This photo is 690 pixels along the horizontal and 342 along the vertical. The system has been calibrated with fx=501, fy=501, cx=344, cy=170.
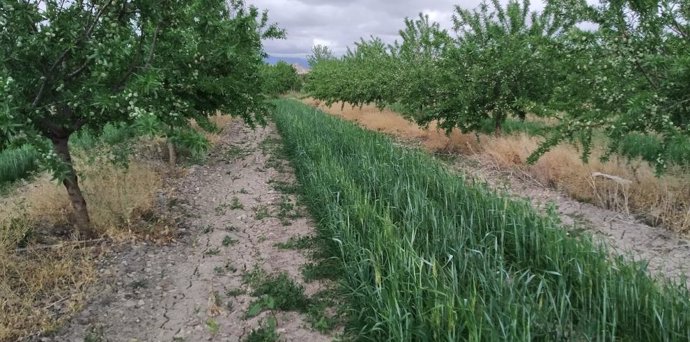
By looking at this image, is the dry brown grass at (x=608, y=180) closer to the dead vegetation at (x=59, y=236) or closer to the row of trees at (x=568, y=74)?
the row of trees at (x=568, y=74)

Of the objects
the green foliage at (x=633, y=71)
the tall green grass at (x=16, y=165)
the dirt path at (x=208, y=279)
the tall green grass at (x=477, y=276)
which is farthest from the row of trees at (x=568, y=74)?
the tall green grass at (x=16, y=165)

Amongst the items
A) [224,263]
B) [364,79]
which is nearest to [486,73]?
[224,263]

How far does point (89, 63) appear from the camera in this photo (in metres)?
4.46

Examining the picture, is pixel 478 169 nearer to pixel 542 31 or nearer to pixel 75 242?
pixel 542 31

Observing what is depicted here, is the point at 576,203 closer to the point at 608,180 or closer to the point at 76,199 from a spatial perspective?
the point at 608,180

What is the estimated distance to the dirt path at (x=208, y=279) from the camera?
3.73m

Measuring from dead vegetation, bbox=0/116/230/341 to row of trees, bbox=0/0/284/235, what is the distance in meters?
0.37

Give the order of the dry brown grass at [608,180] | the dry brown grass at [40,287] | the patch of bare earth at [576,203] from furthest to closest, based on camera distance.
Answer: the dry brown grass at [608,180], the patch of bare earth at [576,203], the dry brown grass at [40,287]

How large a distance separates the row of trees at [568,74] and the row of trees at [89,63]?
4437 millimetres

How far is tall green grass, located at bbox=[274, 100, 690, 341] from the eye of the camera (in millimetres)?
2801

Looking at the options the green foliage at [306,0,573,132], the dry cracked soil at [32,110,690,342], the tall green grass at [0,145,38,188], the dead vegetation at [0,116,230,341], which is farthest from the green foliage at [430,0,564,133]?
the tall green grass at [0,145,38,188]

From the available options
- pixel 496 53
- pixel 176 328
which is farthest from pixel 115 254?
pixel 496 53

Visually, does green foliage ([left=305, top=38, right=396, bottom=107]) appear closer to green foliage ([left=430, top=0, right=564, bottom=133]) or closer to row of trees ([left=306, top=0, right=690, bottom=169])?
row of trees ([left=306, top=0, right=690, bottom=169])

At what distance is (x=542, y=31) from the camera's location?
395 inches
